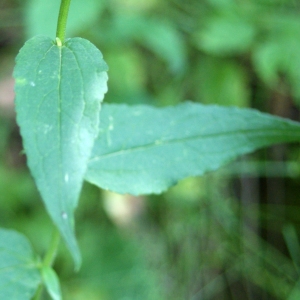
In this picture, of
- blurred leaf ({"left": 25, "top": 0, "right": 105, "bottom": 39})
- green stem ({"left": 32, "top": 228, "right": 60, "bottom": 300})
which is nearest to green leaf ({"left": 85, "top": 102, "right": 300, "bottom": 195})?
green stem ({"left": 32, "top": 228, "right": 60, "bottom": 300})

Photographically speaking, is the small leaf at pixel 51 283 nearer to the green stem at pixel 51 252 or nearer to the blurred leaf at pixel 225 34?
the green stem at pixel 51 252

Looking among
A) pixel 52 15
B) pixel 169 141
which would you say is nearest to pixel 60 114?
pixel 169 141

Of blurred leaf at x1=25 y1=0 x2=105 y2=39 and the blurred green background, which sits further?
the blurred green background

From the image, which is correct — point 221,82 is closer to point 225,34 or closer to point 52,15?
point 225,34

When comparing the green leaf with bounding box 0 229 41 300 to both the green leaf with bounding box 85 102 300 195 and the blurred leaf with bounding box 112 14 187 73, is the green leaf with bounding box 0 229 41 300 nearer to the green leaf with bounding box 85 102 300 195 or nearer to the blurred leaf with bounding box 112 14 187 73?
the green leaf with bounding box 85 102 300 195

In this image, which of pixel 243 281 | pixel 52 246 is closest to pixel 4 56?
pixel 52 246

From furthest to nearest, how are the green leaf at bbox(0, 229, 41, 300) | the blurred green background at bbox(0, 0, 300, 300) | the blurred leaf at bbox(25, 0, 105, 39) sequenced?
the blurred green background at bbox(0, 0, 300, 300) < the blurred leaf at bbox(25, 0, 105, 39) < the green leaf at bbox(0, 229, 41, 300)

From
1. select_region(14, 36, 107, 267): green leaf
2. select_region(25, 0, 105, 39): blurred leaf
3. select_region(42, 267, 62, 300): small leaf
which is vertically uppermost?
select_region(14, 36, 107, 267): green leaf
